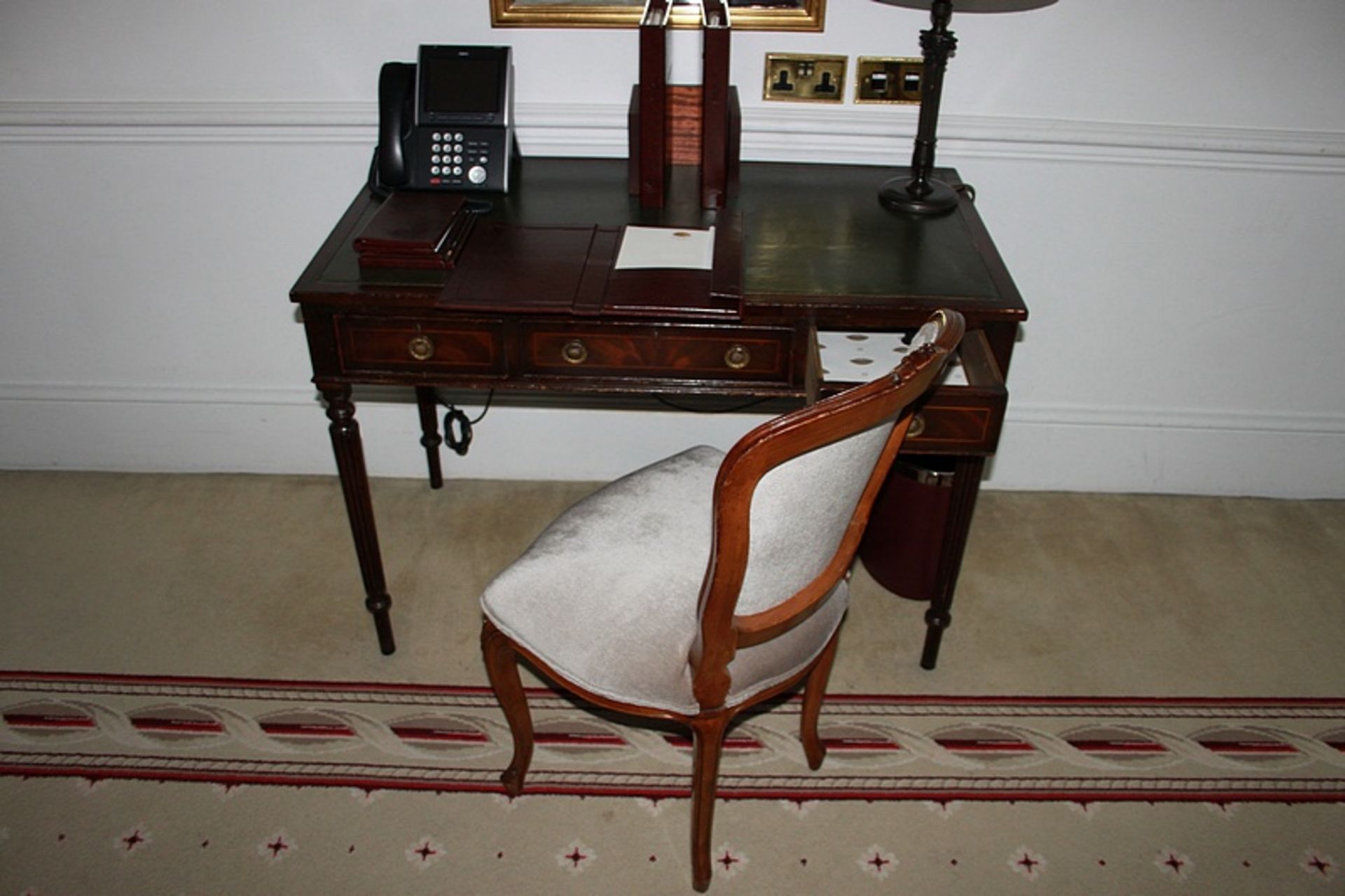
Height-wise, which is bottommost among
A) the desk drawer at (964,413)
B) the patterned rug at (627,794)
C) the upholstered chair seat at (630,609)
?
Result: the patterned rug at (627,794)

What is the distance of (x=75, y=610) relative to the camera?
237cm

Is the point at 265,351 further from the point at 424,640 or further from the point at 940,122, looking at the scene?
the point at 940,122

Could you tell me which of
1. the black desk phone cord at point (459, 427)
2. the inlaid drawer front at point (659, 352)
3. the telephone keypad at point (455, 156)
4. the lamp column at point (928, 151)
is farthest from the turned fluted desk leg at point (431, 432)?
the lamp column at point (928, 151)

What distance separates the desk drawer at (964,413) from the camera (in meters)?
1.73

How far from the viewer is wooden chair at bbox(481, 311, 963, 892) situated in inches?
51.9

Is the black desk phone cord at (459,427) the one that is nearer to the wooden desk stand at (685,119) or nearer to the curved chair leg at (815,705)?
the wooden desk stand at (685,119)

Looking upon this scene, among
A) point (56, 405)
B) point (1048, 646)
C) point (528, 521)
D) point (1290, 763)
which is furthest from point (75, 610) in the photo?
point (1290, 763)

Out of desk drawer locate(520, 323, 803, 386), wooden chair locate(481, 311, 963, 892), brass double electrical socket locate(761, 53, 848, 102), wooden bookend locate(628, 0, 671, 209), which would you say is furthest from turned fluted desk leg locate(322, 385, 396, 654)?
brass double electrical socket locate(761, 53, 848, 102)

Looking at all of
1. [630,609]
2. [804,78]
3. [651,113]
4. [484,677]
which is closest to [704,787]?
[630,609]

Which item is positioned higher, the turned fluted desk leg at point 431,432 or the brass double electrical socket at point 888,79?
the brass double electrical socket at point 888,79

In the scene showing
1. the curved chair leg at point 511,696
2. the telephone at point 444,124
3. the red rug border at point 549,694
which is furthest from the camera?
the red rug border at point 549,694

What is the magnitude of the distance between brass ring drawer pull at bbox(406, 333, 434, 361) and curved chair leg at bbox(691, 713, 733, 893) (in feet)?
2.57

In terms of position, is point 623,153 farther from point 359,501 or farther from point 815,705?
point 815,705

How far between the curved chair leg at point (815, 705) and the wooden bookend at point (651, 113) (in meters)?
0.92
